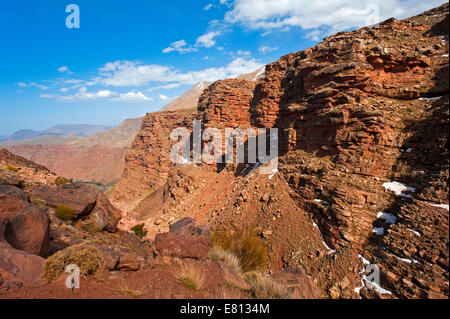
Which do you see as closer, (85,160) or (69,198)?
(69,198)

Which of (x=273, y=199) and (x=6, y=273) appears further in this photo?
(x=273, y=199)

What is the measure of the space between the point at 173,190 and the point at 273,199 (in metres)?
16.7

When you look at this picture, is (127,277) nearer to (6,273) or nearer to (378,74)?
(6,273)

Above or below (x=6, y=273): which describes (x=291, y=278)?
below

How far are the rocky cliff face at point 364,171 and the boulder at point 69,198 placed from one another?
904 centimetres

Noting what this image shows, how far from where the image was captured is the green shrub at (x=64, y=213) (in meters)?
10.6

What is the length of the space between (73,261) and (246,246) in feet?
29.2

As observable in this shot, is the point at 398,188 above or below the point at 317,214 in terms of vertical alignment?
above

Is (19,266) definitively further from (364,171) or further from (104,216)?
(364,171)

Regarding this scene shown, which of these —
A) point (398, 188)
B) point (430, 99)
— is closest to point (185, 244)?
point (398, 188)

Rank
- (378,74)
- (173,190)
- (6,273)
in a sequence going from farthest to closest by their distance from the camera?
(173,190) < (378,74) < (6,273)

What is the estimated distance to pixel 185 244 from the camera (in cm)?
831

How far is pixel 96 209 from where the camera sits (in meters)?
12.1
